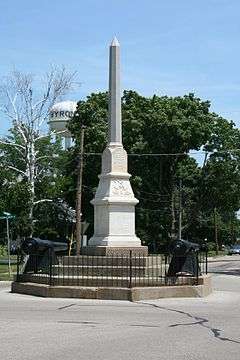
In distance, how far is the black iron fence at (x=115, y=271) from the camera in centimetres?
1733

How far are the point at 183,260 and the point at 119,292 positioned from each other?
2.65 meters

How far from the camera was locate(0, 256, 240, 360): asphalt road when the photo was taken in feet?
29.3

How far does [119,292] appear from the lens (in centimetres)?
1630

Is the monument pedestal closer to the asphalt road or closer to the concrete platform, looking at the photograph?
the concrete platform

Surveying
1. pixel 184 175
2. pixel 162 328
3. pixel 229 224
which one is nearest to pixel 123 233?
pixel 162 328

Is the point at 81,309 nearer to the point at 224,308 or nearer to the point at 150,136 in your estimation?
the point at 224,308

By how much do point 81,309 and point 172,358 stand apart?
5.97m

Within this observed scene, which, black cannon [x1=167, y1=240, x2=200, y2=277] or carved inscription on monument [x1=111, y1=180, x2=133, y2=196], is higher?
carved inscription on monument [x1=111, y1=180, x2=133, y2=196]

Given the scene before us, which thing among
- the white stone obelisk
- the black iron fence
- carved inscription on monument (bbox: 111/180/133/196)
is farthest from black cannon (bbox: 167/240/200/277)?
carved inscription on monument (bbox: 111/180/133/196)

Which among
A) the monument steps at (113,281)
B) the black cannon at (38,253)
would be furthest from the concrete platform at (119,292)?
the black cannon at (38,253)

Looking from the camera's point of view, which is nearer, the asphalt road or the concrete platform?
the asphalt road

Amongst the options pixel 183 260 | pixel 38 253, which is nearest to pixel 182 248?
pixel 183 260

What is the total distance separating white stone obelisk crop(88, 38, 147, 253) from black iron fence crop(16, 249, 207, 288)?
814mm

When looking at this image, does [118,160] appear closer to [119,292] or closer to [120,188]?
[120,188]
